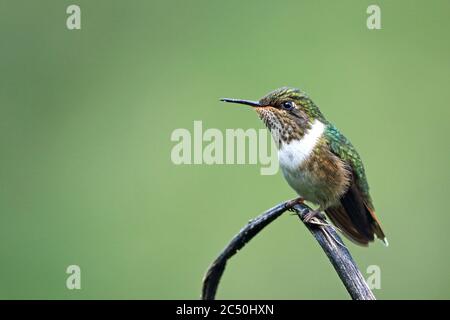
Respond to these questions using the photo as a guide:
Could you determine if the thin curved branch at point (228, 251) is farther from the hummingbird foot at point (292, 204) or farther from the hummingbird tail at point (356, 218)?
the hummingbird tail at point (356, 218)

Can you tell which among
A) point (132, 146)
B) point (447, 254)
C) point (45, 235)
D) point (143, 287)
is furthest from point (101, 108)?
point (447, 254)

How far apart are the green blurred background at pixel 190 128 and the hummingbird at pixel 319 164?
7.62 feet

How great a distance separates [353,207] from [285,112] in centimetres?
72

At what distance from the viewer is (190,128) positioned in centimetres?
802

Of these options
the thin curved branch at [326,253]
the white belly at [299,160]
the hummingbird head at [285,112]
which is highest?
the hummingbird head at [285,112]

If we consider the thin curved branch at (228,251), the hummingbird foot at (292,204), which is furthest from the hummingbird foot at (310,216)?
the thin curved branch at (228,251)

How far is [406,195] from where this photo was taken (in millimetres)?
7672

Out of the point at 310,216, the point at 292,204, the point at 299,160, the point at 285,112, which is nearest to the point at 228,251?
the point at 310,216

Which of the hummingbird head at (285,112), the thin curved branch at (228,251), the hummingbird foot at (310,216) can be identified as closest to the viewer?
the thin curved branch at (228,251)

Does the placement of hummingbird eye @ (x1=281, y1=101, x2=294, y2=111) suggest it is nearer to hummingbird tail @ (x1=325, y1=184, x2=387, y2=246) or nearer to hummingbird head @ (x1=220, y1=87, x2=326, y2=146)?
hummingbird head @ (x1=220, y1=87, x2=326, y2=146)

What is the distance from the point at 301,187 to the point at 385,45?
5.23 metres

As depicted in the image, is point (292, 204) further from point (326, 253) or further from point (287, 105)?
point (287, 105)

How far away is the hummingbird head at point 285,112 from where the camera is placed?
15.1ft

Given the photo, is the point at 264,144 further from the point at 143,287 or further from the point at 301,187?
the point at 143,287
